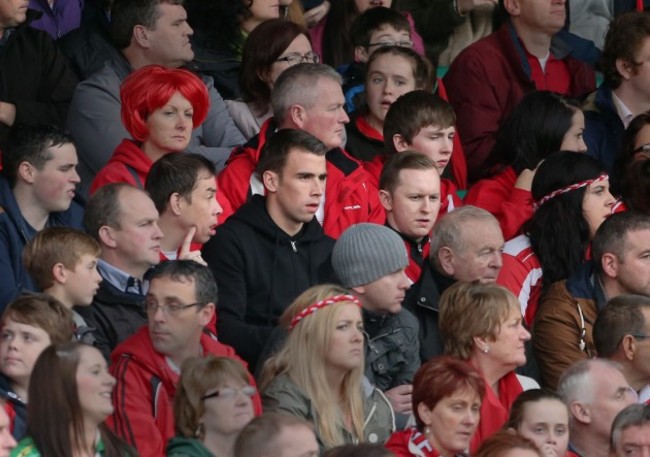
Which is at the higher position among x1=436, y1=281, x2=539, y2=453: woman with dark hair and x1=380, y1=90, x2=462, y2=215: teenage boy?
x1=380, y1=90, x2=462, y2=215: teenage boy

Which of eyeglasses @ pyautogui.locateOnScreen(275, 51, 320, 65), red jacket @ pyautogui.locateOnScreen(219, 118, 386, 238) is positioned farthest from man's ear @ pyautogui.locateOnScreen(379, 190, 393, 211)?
eyeglasses @ pyautogui.locateOnScreen(275, 51, 320, 65)

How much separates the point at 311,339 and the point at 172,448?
0.92 m

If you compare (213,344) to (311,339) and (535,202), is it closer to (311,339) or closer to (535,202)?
(311,339)

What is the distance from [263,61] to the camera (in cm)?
1038

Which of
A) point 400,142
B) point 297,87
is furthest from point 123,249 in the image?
point 400,142

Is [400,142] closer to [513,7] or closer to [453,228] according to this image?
[453,228]

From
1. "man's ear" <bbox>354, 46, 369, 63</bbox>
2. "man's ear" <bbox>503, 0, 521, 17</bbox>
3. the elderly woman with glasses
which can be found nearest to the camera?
the elderly woman with glasses

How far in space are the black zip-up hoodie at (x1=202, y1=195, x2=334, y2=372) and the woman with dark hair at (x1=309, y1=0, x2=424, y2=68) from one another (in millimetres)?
3026

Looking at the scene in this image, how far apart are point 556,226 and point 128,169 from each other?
215 centimetres

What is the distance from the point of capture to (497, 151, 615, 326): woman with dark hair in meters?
9.52

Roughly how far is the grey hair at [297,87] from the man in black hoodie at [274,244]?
62cm

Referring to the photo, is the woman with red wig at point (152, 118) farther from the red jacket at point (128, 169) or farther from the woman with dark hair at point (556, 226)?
the woman with dark hair at point (556, 226)

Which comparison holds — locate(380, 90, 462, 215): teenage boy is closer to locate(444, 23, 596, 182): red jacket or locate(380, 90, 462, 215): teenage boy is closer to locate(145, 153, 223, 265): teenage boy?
locate(444, 23, 596, 182): red jacket

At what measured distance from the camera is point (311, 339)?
7801 mm
